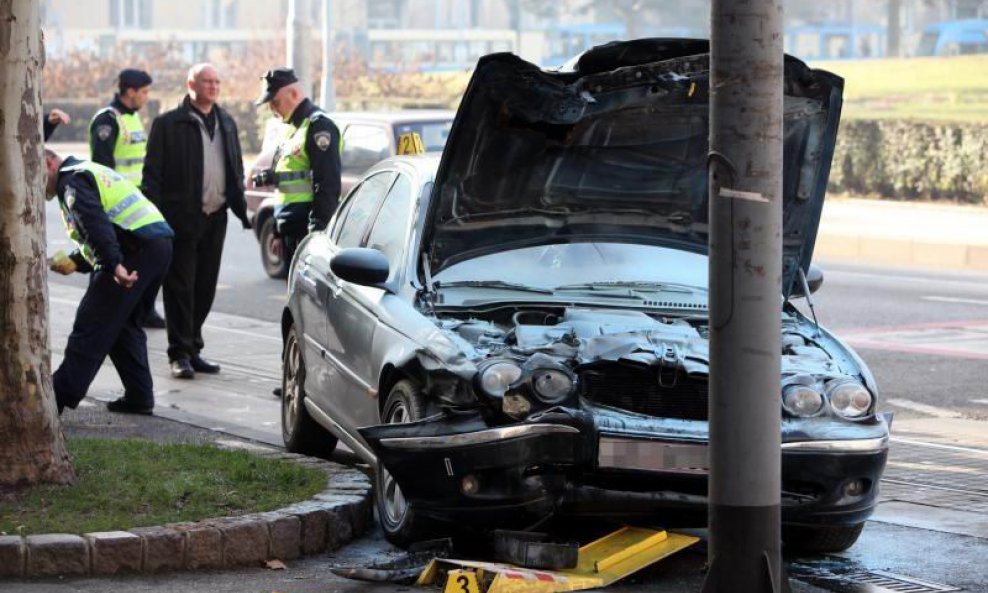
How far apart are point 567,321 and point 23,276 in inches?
85.8

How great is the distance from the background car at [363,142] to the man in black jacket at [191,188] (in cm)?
594

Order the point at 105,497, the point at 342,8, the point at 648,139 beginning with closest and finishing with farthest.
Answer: the point at 105,497
the point at 648,139
the point at 342,8

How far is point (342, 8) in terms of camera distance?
57219 millimetres

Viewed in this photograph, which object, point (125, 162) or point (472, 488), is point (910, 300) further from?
point (472, 488)

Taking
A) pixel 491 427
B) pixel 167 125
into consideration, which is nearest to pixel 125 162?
pixel 167 125

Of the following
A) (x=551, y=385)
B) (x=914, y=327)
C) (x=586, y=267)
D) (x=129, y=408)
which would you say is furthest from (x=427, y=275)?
(x=914, y=327)

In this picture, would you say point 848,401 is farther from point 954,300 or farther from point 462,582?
point 954,300

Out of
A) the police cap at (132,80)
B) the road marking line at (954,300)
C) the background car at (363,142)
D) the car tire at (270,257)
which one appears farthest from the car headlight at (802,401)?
the background car at (363,142)

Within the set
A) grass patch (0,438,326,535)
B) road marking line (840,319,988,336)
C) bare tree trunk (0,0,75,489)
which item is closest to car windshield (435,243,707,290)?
grass patch (0,438,326,535)

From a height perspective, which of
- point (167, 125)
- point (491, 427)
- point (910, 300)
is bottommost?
point (910, 300)

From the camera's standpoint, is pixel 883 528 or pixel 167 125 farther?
pixel 167 125

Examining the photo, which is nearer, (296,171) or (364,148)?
(296,171)

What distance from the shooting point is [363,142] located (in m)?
18.1

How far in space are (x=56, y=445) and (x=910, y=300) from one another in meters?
10.2
